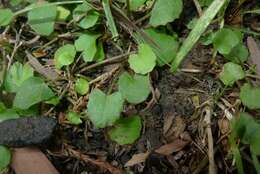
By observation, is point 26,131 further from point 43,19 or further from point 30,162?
point 43,19

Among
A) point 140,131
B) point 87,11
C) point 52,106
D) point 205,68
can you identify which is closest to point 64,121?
point 52,106

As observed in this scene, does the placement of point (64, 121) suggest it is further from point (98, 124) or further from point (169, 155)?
point (169, 155)

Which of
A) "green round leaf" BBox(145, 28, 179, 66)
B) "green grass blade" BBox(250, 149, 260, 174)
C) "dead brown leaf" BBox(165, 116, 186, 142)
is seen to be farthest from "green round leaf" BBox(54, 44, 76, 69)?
"green grass blade" BBox(250, 149, 260, 174)

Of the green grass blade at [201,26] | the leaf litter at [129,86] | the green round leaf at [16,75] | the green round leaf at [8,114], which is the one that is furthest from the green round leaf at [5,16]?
the green grass blade at [201,26]

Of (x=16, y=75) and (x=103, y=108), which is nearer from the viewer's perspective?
(x=103, y=108)

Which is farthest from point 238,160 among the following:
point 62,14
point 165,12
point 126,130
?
point 62,14

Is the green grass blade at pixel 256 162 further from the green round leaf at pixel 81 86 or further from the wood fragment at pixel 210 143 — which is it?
the green round leaf at pixel 81 86
